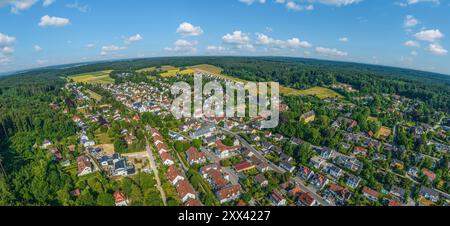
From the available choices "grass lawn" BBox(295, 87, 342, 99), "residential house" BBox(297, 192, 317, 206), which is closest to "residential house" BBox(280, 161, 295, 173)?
"residential house" BBox(297, 192, 317, 206)

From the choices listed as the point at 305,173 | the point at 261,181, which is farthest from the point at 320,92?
the point at 261,181

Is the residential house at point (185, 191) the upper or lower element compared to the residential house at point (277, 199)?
upper

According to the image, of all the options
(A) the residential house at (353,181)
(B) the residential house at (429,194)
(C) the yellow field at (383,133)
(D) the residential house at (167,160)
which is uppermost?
(C) the yellow field at (383,133)

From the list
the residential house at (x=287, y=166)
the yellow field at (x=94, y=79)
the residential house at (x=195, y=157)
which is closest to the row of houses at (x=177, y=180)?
the residential house at (x=195, y=157)

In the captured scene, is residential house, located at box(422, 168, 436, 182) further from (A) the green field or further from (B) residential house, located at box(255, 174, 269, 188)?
(A) the green field

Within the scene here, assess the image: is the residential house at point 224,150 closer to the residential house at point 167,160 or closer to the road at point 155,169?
the residential house at point 167,160

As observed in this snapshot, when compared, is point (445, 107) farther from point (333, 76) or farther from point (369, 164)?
point (369, 164)

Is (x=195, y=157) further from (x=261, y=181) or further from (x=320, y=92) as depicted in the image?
(x=320, y=92)
